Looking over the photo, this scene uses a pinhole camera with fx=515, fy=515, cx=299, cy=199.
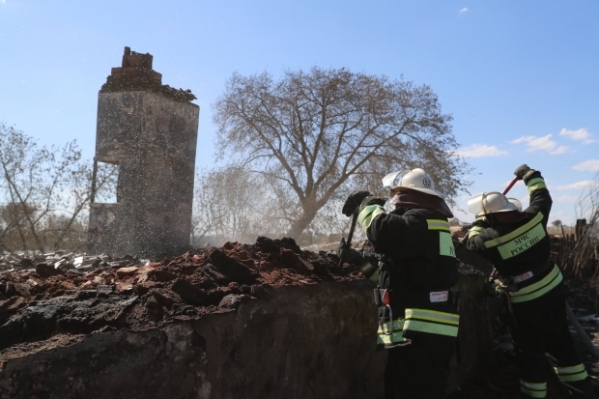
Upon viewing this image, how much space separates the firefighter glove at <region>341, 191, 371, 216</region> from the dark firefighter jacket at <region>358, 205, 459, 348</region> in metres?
0.19

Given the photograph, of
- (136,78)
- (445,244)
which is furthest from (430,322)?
(136,78)

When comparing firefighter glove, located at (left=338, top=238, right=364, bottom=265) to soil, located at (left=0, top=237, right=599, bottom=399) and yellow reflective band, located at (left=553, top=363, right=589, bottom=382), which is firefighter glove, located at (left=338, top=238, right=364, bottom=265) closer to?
soil, located at (left=0, top=237, right=599, bottom=399)

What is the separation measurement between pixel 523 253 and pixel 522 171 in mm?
1203

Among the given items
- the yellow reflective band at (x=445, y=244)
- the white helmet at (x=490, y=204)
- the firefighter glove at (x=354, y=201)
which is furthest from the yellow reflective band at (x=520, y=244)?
the firefighter glove at (x=354, y=201)

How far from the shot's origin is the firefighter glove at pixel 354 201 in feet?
11.4

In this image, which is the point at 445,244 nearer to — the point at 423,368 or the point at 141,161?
the point at 423,368

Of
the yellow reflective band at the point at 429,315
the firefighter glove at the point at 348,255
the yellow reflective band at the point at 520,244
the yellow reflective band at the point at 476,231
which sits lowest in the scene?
the yellow reflective band at the point at 429,315

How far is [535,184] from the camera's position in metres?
5.09

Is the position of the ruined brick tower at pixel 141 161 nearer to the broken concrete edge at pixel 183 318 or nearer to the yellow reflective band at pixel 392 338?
the broken concrete edge at pixel 183 318

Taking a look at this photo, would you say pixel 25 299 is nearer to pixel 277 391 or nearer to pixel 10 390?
pixel 10 390

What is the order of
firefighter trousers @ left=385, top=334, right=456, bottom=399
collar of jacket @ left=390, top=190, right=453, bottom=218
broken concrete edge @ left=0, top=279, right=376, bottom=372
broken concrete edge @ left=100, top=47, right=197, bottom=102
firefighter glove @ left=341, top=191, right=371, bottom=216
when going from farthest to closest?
broken concrete edge @ left=100, top=47, right=197, bottom=102
firefighter glove @ left=341, top=191, right=371, bottom=216
collar of jacket @ left=390, top=190, right=453, bottom=218
firefighter trousers @ left=385, top=334, right=456, bottom=399
broken concrete edge @ left=0, top=279, right=376, bottom=372

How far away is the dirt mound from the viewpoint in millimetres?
2320

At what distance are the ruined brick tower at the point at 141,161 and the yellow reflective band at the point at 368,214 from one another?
6.34m

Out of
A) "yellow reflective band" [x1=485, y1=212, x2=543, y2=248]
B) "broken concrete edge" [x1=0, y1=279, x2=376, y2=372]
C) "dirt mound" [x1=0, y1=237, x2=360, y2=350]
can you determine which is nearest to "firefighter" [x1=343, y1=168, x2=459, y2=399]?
"broken concrete edge" [x1=0, y1=279, x2=376, y2=372]
